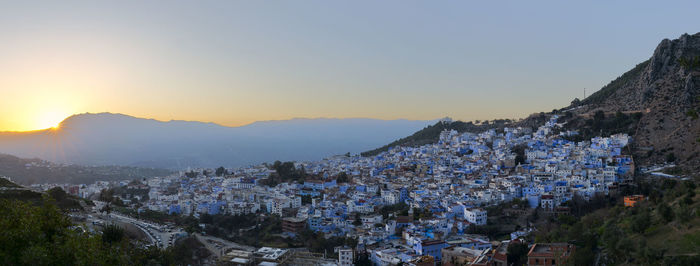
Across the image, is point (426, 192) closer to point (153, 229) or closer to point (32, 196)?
point (153, 229)

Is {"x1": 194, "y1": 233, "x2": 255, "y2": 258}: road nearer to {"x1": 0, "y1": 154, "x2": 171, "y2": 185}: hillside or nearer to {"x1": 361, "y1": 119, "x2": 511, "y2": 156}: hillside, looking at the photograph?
{"x1": 0, "y1": 154, "x2": 171, "y2": 185}: hillside

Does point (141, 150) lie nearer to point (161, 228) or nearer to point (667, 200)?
point (161, 228)

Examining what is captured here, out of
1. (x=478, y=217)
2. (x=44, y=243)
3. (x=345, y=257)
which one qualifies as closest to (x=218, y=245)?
(x=345, y=257)

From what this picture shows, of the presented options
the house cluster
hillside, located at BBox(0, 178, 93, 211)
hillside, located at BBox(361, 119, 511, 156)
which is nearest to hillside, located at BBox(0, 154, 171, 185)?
the house cluster

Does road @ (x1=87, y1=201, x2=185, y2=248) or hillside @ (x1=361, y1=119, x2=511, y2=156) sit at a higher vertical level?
hillside @ (x1=361, y1=119, x2=511, y2=156)

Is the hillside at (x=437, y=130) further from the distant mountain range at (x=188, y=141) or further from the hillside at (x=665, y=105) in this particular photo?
the distant mountain range at (x=188, y=141)
